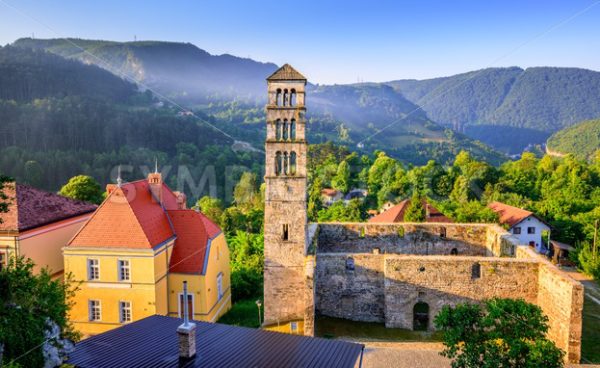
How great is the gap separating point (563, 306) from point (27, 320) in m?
19.8

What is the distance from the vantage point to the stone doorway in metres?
21.2

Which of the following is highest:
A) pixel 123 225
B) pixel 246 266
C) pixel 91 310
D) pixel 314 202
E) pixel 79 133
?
pixel 79 133

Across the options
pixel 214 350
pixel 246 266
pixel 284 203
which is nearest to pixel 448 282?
pixel 284 203

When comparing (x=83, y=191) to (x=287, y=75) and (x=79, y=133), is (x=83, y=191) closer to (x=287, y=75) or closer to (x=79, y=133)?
(x=287, y=75)

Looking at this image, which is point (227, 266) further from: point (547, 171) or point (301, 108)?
point (547, 171)

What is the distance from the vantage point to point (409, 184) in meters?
67.9

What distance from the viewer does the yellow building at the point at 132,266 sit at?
20.5 m

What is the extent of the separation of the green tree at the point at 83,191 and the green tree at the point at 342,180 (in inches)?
1623

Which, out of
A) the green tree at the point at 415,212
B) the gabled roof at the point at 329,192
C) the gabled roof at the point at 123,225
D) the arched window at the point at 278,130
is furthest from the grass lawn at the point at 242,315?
the gabled roof at the point at 329,192

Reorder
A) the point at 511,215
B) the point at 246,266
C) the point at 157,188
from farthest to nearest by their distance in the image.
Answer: the point at 511,215 < the point at 246,266 < the point at 157,188

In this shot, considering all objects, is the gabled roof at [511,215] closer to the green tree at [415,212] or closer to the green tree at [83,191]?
the green tree at [415,212]

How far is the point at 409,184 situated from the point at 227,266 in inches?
1894

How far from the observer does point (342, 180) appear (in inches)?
2938

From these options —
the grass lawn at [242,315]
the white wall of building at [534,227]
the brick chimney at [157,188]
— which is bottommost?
the grass lawn at [242,315]
